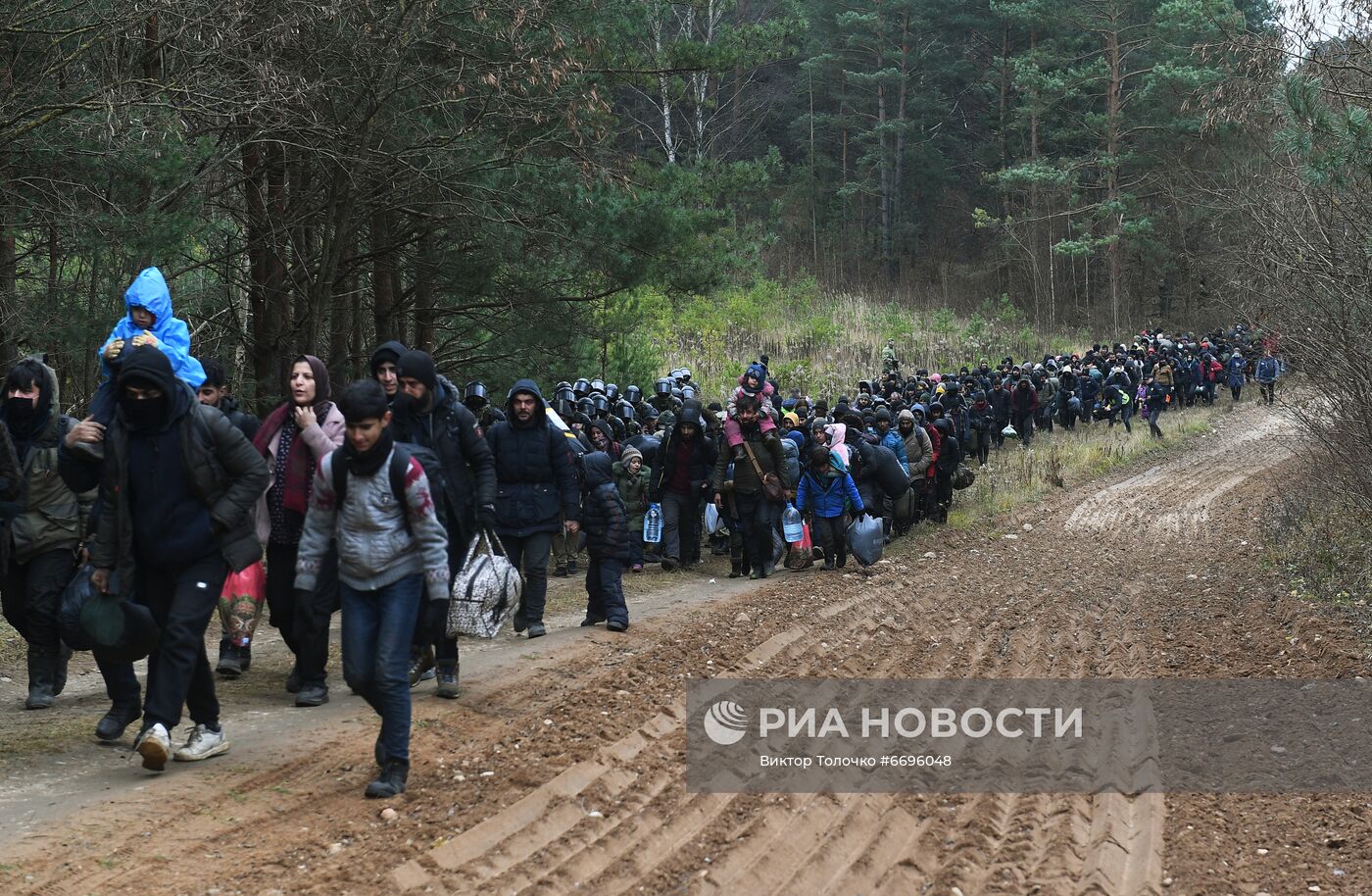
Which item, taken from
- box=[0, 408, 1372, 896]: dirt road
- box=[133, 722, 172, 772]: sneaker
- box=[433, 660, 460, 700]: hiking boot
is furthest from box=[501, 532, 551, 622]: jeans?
box=[133, 722, 172, 772]: sneaker

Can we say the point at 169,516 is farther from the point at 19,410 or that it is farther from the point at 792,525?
the point at 792,525

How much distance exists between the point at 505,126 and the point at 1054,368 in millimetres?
21602

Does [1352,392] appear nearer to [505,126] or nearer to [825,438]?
[825,438]

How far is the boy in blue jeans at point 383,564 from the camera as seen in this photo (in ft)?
20.6

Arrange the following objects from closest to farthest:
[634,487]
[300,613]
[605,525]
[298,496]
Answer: [300,613], [298,496], [605,525], [634,487]

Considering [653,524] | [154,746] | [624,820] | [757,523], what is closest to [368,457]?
[154,746]

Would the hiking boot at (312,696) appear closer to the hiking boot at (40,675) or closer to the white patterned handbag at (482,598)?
the white patterned handbag at (482,598)

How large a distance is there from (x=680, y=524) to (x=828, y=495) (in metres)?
1.76

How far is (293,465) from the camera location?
800cm

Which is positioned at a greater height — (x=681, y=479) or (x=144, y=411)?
(x=144, y=411)

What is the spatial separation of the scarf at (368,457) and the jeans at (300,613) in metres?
1.56

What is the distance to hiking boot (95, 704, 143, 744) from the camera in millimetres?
7145

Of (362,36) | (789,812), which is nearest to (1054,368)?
(362,36)

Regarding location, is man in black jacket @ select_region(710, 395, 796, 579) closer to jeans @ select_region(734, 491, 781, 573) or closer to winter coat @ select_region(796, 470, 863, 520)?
jeans @ select_region(734, 491, 781, 573)
